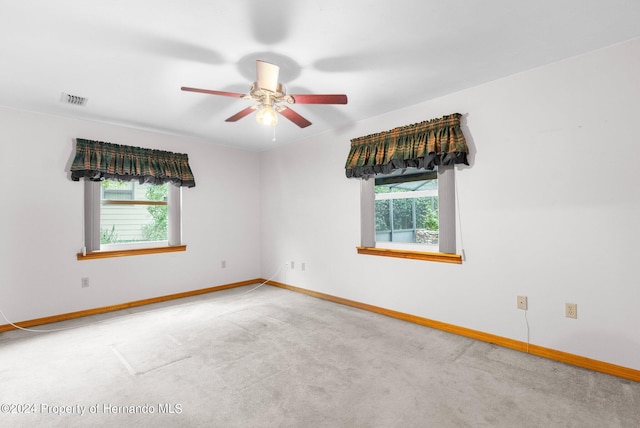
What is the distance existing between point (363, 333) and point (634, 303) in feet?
7.09

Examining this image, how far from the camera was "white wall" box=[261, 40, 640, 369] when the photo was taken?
2.35 meters

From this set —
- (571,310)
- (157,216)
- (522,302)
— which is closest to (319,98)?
(522,302)

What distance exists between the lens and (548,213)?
105 inches

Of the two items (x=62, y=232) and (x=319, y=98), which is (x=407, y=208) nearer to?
(x=319, y=98)

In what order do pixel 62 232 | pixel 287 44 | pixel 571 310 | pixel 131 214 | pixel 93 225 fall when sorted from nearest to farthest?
pixel 287 44, pixel 571 310, pixel 62 232, pixel 93 225, pixel 131 214

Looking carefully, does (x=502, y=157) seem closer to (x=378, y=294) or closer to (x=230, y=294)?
(x=378, y=294)

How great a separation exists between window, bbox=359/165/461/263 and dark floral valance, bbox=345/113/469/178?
0.19 meters

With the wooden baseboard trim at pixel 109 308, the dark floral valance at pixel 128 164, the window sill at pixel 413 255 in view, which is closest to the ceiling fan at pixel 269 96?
the window sill at pixel 413 255

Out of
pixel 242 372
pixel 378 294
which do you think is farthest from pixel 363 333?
pixel 242 372

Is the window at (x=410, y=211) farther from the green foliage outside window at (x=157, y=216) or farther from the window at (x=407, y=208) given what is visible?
the green foliage outside window at (x=157, y=216)

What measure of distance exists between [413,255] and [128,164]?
3.82 m

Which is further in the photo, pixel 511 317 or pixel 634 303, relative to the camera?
pixel 511 317

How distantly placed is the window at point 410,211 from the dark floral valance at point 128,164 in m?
2.72

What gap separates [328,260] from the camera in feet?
14.9
